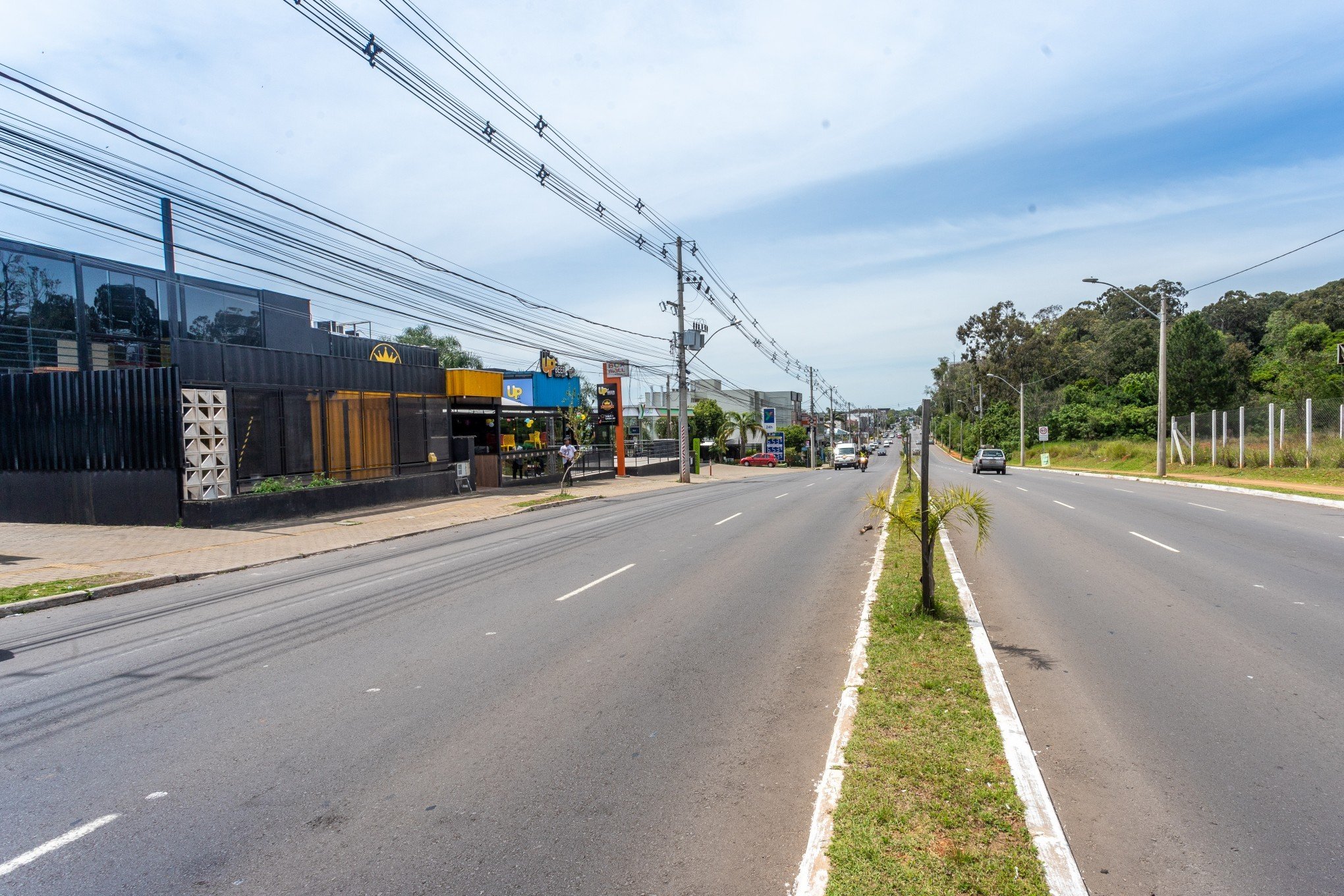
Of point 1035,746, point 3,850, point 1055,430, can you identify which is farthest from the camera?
point 1055,430

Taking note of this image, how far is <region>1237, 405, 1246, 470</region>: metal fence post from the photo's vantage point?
102 ft

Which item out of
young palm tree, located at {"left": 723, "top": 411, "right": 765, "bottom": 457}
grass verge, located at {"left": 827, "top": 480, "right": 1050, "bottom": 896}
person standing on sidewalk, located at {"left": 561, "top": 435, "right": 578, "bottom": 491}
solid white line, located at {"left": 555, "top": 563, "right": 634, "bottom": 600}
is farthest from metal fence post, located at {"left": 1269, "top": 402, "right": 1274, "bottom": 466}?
young palm tree, located at {"left": 723, "top": 411, "right": 765, "bottom": 457}

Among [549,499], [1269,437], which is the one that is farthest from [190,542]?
[1269,437]

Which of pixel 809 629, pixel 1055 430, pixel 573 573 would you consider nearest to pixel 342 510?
pixel 573 573

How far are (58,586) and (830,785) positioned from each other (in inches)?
435

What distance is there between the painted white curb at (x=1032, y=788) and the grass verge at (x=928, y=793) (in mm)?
45

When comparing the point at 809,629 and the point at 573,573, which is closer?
the point at 809,629

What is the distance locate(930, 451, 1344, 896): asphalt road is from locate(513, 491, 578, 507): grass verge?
572 inches

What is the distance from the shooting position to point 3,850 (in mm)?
3859

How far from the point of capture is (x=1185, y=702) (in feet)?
18.8

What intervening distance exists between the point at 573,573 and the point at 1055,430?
62405mm

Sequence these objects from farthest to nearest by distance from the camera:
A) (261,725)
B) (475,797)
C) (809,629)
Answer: (809,629) < (261,725) < (475,797)

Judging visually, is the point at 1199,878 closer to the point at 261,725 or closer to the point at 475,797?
the point at 475,797

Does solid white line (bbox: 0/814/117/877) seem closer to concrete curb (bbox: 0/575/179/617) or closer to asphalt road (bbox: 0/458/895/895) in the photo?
asphalt road (bbox: 0/458/895/895)
